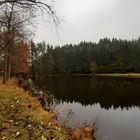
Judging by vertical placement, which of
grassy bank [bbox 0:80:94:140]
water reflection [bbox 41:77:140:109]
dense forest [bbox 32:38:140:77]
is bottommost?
water reflection [bbox 41:77:140:109]

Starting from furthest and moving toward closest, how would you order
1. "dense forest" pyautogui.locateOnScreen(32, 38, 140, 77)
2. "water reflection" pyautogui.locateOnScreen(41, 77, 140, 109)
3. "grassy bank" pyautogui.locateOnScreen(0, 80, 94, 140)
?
"dense forest" pyautogui.locateOnScreen(32, 38, 140, 77) → "water reflection" pyautogui.locateOnScreen(41, 77, 140, 109) → "grassy bank" pyautogui.locateOnScreen(0, 80, 94, 140)

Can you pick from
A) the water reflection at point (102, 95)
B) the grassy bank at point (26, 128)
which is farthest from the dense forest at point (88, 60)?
the grassy bank at point (26, 128)

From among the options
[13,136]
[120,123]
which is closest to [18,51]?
[120,123]

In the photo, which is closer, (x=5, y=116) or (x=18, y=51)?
(x=5, y=116)

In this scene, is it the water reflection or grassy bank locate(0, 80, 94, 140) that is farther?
the water reflection

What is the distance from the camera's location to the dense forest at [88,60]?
98688 millimetres

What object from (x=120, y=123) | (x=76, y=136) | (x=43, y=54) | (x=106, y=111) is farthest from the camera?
(x=43, y=54)

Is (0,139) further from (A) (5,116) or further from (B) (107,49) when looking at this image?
(B) (107,49)

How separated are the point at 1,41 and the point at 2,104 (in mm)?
13994

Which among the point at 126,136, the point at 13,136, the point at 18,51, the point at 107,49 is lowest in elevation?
the point at 126,136

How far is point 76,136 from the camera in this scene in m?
10.7

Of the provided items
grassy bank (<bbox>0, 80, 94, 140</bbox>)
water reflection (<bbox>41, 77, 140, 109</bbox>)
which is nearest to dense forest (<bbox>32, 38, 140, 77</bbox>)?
water reflection (<bbox>41, 77, 140, 109</bbox>)

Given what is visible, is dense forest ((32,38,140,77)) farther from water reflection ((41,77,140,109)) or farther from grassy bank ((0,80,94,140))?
grassy bank ((0,80,94,140))

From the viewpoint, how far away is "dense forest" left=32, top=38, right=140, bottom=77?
9869 cm
